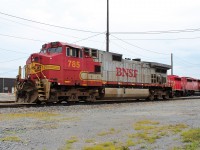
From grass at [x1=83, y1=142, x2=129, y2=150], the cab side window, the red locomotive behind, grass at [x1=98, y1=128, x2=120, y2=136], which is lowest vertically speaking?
grass at [x1=83, y1=142, x2=129, y2=150]

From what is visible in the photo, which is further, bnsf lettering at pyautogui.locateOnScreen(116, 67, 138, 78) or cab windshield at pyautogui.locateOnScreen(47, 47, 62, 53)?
bnsf lettering at pyautogui.locateOnScreen(116, 67, 138, 78)

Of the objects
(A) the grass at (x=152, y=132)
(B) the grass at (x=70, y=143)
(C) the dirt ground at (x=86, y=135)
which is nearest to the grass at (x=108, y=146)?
(C) the dirt ground at (x=86, y=135)

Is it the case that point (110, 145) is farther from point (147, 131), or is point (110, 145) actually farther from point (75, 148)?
point (147, 131)

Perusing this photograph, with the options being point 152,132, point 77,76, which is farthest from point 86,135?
point 77,76

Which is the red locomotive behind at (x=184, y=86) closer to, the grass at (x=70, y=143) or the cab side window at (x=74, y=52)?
the cab side window at (x=74, y=52)

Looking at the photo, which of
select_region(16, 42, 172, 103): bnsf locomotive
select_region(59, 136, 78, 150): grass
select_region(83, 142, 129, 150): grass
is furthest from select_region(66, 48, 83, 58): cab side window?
select_region(83, 142, 129, 150): grass

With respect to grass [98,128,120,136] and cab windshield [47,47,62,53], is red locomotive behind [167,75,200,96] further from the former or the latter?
grass [98,128,120,136]

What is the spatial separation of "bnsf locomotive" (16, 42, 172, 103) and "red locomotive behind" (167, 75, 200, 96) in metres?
14.7

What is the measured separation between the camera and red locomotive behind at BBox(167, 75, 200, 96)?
42.6 meters

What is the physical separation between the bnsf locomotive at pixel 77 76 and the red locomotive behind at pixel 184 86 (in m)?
14.7

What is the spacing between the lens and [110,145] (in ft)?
22.6

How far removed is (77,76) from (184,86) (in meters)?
29.7

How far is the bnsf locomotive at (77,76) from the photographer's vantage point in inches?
739

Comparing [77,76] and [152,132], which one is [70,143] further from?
[77,76]
